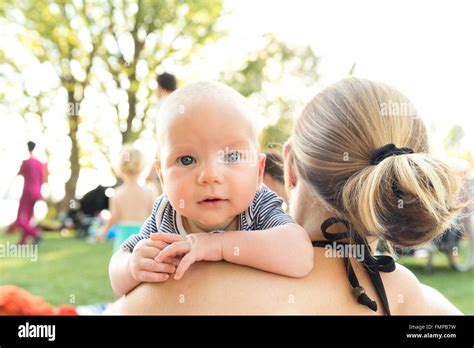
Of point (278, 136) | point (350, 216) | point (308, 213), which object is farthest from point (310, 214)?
point (278, 136)

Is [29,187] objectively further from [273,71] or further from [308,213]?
[273,71]

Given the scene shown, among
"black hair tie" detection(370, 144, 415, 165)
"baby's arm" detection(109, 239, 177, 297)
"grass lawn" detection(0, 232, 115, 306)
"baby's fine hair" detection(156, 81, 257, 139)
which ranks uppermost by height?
"baby's fine hair" detection(156, 81, 257, 139)

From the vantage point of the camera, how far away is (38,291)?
229 inches

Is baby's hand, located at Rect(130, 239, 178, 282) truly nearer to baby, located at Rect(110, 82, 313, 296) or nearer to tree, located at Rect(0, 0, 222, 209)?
baby, located at Rect(110, 82, 313, 296)

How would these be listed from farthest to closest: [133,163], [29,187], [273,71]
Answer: [273,71] → [29,187] → [133,163]

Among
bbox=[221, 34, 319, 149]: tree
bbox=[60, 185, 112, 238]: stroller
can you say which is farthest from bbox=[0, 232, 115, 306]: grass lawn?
bbox=[221, 34, 319, 149]: tree

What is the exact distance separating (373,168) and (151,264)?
0.50 metres

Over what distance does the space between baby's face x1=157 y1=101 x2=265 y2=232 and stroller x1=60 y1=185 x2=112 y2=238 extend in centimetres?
949

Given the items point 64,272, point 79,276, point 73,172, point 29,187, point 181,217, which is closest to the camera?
point 181,217

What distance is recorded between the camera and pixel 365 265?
1.24 metres

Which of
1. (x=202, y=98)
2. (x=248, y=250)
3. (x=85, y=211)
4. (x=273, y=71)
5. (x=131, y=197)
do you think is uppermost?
(x=202, y=98)

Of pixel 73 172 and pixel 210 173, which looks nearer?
pixel 210 173

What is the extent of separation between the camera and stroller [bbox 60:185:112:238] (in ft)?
33.9
